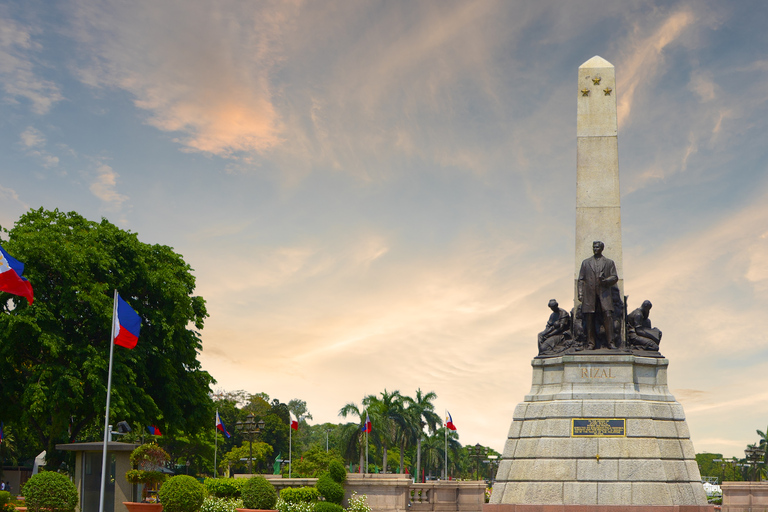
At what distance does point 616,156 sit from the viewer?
24078 millimetres

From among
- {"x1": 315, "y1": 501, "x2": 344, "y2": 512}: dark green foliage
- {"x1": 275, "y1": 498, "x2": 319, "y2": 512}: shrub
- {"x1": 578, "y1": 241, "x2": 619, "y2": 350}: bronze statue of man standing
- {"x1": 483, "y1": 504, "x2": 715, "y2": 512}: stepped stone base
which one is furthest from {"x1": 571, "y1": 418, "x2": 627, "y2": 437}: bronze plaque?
{"x1": 275, "y1": 498, "x2": 319, "y2": 512}: shrub

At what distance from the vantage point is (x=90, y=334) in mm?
31781

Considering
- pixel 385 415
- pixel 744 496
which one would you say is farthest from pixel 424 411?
pixel 744 496

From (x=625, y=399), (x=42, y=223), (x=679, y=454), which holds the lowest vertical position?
(x=679, y=454)

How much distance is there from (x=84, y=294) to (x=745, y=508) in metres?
27.6

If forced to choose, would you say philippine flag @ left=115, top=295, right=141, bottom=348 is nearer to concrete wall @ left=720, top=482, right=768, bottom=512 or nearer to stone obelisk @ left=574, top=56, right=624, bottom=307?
stone obelisk @ left=574, top=56, right=624, bottom=307

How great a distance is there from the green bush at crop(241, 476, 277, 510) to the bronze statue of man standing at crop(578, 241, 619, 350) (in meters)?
11.5

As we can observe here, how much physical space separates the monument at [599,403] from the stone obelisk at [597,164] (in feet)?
0.11

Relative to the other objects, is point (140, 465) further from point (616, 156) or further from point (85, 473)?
point (616, 156)

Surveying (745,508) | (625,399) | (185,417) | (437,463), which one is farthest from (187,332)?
(437,463)

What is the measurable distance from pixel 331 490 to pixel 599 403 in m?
9.35

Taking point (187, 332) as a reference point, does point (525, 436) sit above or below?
below

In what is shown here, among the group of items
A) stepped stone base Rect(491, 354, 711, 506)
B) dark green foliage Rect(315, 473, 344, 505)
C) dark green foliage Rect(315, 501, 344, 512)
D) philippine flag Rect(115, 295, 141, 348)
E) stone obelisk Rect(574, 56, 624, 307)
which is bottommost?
dark green foliage Rect(315, 501, 344, 512)

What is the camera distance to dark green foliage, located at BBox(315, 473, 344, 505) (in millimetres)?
24391
